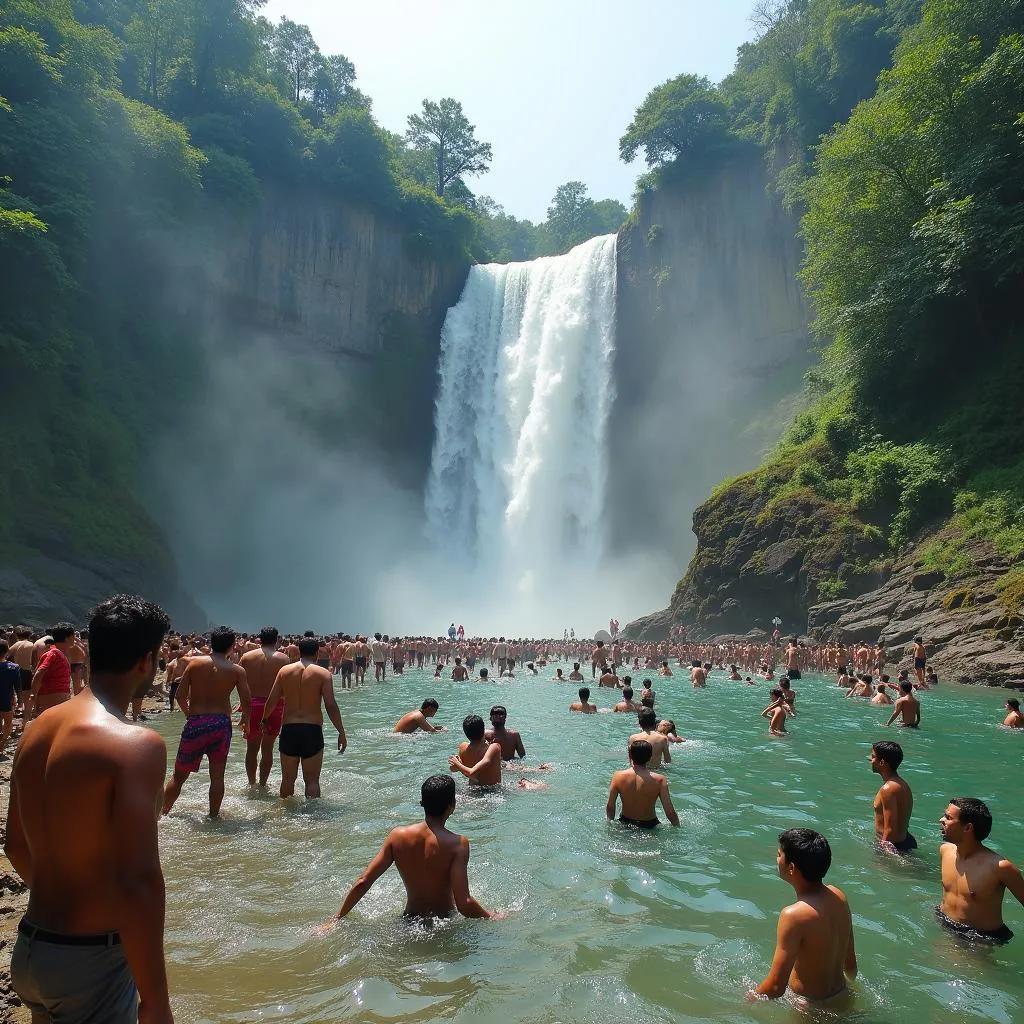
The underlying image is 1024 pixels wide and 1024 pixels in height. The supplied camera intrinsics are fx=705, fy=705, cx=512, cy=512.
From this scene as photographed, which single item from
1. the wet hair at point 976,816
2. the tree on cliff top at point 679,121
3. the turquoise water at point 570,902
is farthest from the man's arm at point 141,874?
the tree on cliff top at point 679,121

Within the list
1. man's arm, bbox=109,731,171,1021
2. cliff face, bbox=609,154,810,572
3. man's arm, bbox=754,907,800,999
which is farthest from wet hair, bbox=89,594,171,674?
cliff face, bbox=609,154,810,572

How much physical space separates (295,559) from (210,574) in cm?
567

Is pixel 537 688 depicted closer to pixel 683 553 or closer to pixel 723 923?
pixel 723 923

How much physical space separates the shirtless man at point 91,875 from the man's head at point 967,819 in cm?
459

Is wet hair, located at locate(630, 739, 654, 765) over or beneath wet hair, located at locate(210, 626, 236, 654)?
beneath

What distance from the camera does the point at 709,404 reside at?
45.7 metres

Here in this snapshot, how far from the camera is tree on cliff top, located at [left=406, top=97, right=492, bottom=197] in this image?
61062 mm

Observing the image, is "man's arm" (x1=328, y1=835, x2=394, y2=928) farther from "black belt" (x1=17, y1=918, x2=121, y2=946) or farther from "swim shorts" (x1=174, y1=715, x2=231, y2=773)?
"swim shorts" (x1=174, y1=715, x2=231, y2=773)

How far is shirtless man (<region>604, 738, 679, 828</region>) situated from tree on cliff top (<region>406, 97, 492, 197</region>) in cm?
6239

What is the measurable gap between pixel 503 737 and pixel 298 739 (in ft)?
9.08

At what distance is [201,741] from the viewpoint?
6.56 metres

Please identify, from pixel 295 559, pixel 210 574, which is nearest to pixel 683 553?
pixel 295 559

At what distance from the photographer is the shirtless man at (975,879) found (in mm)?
4402

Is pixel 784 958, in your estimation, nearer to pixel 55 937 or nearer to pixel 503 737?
pixel 55 937
